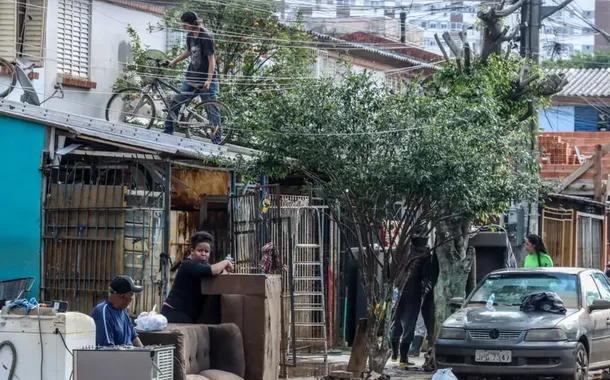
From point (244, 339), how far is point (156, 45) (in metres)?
17.3

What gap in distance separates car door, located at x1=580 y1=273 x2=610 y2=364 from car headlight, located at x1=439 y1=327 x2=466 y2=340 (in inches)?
61.5

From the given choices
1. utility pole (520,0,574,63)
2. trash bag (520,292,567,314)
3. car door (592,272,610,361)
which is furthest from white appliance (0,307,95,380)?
utility pole (520,0,574,63)

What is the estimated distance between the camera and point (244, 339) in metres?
10.7

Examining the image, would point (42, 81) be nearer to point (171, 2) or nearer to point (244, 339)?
point (171, 2)

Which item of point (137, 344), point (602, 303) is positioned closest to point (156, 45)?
point (602, 303)

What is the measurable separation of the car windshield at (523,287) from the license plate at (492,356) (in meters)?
1.17

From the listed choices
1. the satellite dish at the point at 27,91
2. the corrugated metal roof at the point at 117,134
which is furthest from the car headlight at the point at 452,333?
the satellite dish at the point at 27,91

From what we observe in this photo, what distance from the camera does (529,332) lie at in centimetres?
1234

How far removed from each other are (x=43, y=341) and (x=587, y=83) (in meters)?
34.8

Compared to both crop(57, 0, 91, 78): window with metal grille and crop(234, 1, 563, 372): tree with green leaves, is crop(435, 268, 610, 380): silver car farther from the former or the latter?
crop(57, 0, 91, 78): window with metal grille

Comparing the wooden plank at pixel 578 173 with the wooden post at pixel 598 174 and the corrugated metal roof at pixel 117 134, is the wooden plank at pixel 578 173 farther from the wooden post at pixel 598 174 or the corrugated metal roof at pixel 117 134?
the corrugated metal roof at pixel 117 134

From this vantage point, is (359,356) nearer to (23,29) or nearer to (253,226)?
(253,226)

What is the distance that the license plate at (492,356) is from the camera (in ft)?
40.4

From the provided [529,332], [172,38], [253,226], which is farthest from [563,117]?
[529,332]
